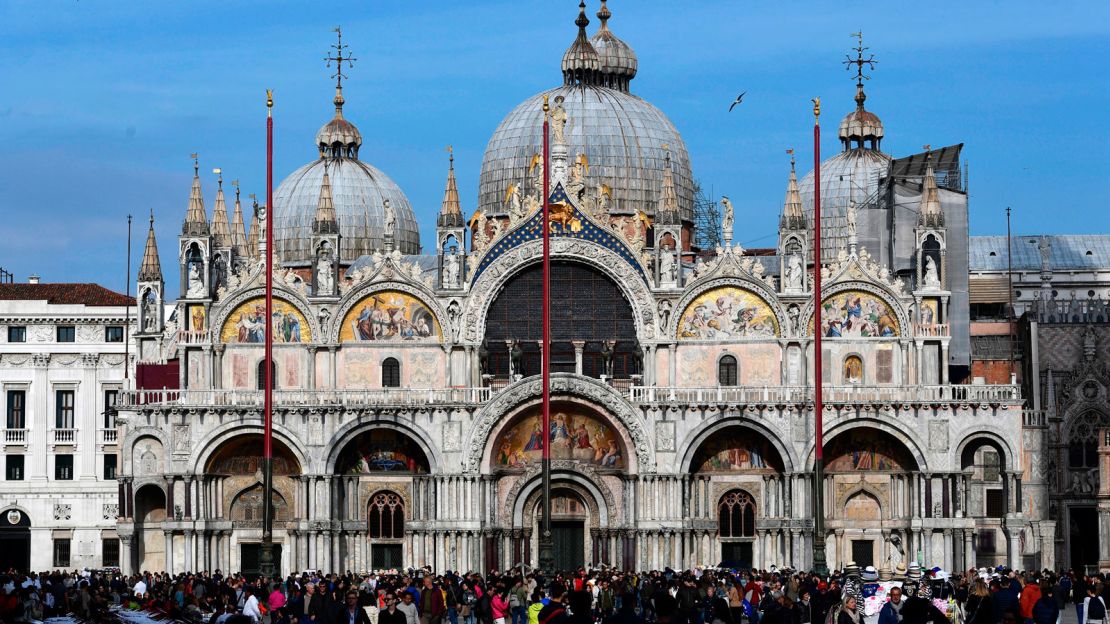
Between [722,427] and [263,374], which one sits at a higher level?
[263,374]

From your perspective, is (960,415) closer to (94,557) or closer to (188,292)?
(188,292)

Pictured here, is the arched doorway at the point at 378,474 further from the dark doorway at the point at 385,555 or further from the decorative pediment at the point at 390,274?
the decorative pediment at the point at 390,274

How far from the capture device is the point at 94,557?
9375 cm

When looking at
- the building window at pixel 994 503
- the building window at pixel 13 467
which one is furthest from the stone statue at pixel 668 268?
the building window at pixel 13 467

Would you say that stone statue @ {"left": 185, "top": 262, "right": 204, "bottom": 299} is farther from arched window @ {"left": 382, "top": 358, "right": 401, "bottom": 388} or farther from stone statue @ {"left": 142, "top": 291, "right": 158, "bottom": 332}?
arched window @ {"left": 382, "top": 358, "right": 401, "bottom": 388}

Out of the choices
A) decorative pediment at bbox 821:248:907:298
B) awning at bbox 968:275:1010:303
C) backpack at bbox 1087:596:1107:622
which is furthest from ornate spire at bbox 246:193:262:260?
backpack at bbox 1087:596:1107:622

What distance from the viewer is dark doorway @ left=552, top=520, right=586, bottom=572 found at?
79750mm

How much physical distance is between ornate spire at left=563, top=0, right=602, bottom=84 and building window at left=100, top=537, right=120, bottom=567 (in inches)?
1012

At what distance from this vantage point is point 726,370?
79.6 meters

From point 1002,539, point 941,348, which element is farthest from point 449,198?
point 1002,539

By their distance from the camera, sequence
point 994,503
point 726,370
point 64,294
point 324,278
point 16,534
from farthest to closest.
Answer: point 64,294 → point 16,534 → point 994,503 → point 324,278 → point 726,370

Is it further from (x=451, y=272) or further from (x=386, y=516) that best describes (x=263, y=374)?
(x=451, y=272)

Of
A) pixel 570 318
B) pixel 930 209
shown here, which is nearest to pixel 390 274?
pixel 570 318

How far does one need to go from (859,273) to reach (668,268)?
6.41m
